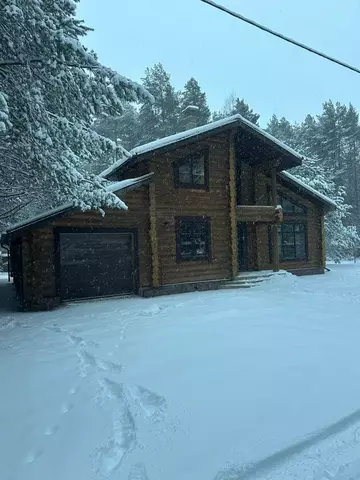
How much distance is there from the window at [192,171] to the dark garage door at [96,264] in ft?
10.1

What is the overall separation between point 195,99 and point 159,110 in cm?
437

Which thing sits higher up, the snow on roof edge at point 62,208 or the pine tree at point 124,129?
the pine tree at point 124,129

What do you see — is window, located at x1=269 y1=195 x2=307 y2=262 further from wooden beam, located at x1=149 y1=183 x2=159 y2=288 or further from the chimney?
the chimney

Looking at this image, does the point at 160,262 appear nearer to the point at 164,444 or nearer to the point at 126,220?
the point at 126,220

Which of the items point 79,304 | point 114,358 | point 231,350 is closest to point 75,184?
point 114,358

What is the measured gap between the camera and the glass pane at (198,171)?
48.8 feet

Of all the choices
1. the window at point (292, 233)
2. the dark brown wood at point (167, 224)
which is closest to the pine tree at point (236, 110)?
the window at point (292, 233)

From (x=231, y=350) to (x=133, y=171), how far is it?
1058cm

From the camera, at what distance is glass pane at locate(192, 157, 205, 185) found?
1488cm

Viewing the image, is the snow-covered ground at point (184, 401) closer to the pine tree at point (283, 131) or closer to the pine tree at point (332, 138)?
the pine tree at point (332, 138)

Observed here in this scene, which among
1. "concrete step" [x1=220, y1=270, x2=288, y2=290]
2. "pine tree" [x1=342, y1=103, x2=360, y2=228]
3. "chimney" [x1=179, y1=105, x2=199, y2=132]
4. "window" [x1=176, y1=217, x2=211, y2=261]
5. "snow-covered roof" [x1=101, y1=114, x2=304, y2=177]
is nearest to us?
"snow-covered roof" [x1=101, y1=114, x2=304, y2=177]

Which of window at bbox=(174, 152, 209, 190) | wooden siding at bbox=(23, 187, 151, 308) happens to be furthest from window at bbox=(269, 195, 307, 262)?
wooden siding at bbox=(23, 187, 151, 308)

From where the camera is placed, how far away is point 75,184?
7.68m

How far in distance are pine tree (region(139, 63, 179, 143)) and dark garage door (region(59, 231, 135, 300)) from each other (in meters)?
28.2
